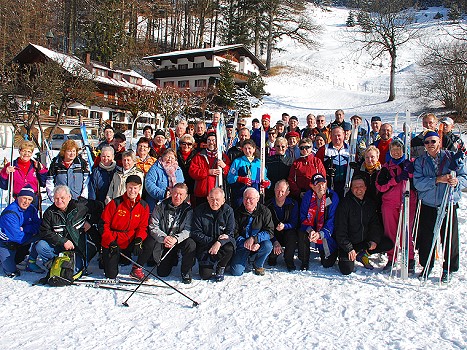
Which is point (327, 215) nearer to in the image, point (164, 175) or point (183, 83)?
point (164, 175)

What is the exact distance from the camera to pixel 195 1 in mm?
47344

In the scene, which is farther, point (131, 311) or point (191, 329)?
point (131, 311)

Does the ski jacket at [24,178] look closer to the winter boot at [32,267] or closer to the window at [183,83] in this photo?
the winter boot at [32,267]

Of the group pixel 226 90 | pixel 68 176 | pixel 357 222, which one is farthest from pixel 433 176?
pixel 226 90

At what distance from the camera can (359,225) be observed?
15.3ft

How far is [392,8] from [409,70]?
11.0 m

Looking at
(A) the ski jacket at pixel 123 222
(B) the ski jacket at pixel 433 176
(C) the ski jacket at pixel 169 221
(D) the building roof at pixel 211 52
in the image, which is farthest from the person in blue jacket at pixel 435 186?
(D) the building roof at pixel 211 52

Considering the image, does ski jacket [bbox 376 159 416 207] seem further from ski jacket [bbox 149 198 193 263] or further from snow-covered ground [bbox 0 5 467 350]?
ski jacket [bbox 149 198 193 263]

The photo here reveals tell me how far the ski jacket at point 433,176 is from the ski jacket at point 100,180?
13.1ft

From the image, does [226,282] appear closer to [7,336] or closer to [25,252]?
[7,336]

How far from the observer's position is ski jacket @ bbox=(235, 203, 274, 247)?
4.66 meters

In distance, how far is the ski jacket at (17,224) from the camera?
442 cm

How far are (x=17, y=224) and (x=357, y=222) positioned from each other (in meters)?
4.29

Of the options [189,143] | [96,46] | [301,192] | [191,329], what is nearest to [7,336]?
[191,329]
